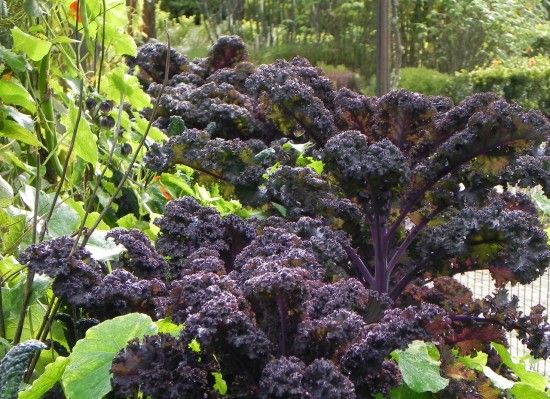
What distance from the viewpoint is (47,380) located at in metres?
1.36

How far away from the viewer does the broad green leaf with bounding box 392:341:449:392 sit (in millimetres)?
1394

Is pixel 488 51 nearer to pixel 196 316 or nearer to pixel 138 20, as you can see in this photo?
pixel 138 20

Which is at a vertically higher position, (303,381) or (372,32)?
(303,381)

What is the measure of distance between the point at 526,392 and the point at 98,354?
28.6 inches

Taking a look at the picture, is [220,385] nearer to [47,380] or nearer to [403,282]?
[47,380]

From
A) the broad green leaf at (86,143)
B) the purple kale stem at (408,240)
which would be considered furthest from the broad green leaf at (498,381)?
the broad green leaf at (86,143)

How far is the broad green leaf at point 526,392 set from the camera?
1575 millimetres

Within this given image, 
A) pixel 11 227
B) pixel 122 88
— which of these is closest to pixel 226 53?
pixel 122 88

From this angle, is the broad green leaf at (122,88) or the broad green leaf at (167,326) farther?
the broad green leaf at (122,88)

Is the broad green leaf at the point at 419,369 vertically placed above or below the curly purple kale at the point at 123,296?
below

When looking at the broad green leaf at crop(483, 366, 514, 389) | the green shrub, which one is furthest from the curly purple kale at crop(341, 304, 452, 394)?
the green shrub

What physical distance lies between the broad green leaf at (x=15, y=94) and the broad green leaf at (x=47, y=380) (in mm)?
820

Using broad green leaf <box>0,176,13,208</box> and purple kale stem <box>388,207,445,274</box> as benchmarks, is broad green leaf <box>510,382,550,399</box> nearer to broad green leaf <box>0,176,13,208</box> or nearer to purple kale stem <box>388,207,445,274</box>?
purple kale stem <box>388,207,445,274</box>

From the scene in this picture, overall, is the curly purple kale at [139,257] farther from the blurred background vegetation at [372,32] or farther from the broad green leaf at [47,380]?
the blurred background vegetation at [372,32]
